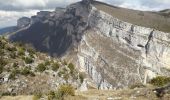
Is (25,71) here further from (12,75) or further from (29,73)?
(12,75)

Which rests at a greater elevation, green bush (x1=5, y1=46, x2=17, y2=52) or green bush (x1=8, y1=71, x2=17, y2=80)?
green bush (x1=5, y1=46, x2=17, y2=52)

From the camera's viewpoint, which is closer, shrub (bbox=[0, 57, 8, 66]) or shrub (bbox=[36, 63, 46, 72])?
shrub (bbox=[0, 57, 8, 66])

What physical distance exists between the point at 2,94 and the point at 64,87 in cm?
1683

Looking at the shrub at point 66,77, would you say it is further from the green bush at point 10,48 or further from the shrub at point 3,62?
the green bush at point 10,48

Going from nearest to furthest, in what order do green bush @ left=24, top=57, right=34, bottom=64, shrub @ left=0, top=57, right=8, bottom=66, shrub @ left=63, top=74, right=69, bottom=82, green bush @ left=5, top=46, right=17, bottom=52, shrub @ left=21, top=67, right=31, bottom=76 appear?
shrub @ left=21, top=67, right=31, bottom=76
shrub @ left=0, top=57, right=8, bottom=66
green bush @ left=24, top=57, right=34, bottom=64
shrub @ left=63, top=74, right=69, bottom=82
green bush @ left=5, top=46, right=17, bottom=52

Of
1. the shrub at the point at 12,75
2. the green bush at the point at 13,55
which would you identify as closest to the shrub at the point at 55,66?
the green bush at the point at 13,55

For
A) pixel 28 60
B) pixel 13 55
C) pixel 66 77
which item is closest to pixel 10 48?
pixel 13 55

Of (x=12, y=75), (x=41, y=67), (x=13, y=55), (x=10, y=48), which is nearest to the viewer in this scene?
(x=12, y=75)

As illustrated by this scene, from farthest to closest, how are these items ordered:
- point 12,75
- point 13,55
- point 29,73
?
1. point 13,55
2. point 29,73
3. point 12,75

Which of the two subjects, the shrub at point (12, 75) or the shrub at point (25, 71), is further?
the shrub at point (25, 71)

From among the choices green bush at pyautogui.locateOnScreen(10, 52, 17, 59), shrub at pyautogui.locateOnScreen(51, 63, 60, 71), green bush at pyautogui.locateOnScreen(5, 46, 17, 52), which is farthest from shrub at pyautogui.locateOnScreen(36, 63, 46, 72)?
green bush at pyautogui.locateOnScreen(5, 46, 17, 52)

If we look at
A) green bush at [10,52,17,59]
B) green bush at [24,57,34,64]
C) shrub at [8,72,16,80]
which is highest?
green bush at [10,52,17,59]

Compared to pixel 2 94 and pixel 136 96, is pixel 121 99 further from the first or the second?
pixel 2 94

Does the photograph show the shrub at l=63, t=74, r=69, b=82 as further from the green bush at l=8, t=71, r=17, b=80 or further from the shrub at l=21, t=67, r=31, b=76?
the green bush at l=8, t=71, r=17, b=80
